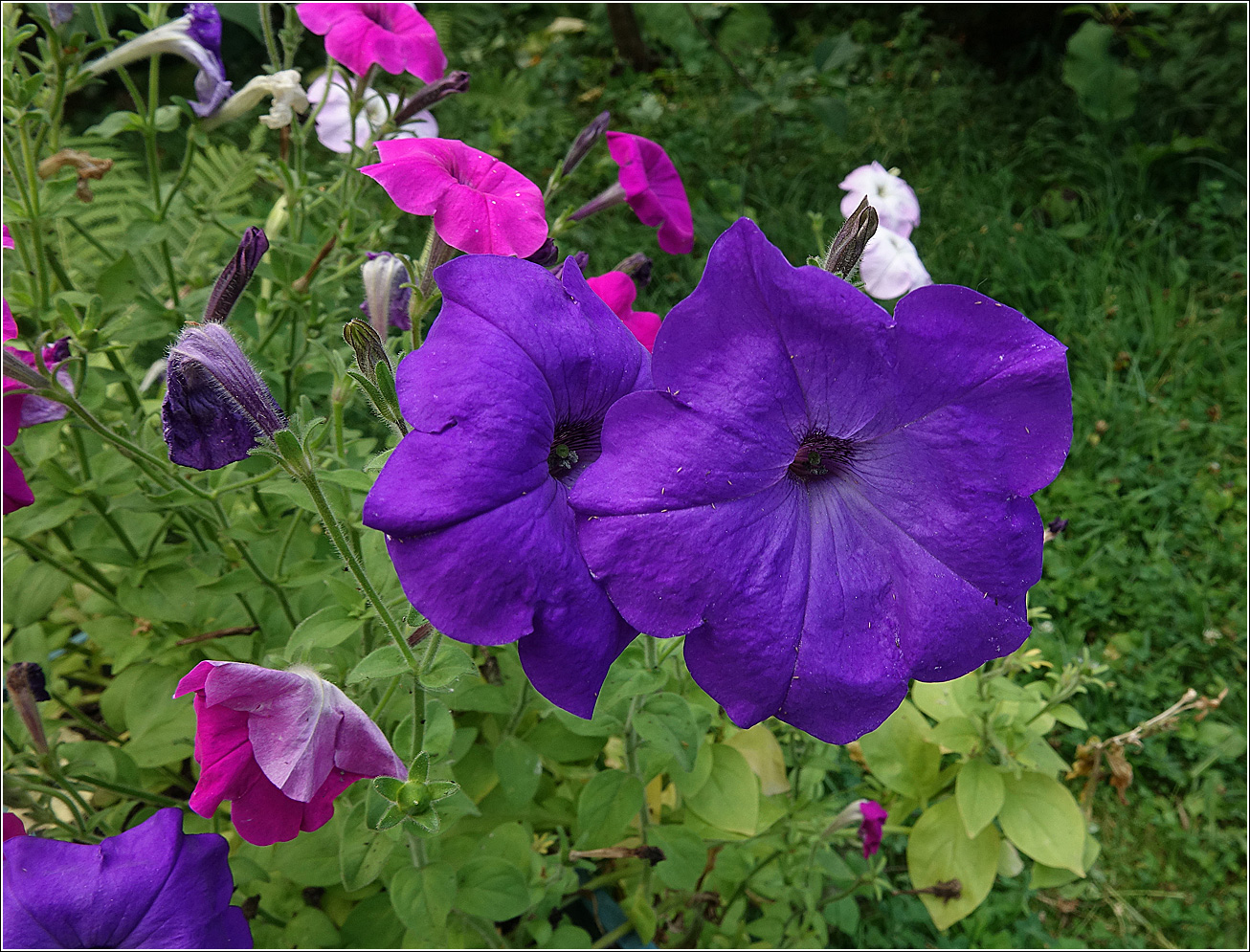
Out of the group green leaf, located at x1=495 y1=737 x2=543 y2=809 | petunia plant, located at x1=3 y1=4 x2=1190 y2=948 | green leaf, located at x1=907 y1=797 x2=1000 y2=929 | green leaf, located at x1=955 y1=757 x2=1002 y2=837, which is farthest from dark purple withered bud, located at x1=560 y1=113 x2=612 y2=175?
green leaf, located at x1=907 y1=797 x2=1000 y2=929

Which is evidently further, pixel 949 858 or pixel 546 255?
pixel 949 858

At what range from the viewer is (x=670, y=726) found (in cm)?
124

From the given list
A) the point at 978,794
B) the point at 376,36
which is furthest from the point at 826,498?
the point at 978,794

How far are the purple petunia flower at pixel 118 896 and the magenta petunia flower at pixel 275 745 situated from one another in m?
0.13

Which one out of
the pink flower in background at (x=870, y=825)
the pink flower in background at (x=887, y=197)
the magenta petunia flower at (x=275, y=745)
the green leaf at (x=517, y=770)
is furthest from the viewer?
the pink flower in background at (x=887, y=197)

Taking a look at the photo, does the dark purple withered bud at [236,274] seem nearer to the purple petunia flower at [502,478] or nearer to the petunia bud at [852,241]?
the purple petunia flower at [502,478]

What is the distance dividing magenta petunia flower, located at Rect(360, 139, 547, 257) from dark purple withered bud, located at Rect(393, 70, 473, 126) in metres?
0.42

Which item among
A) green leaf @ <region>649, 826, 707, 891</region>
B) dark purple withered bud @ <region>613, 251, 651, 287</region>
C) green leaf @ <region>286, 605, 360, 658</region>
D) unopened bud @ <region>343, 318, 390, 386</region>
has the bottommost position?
green leaf @ <region>649, 826, 707, 891</region>

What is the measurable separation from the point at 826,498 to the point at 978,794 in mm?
1291

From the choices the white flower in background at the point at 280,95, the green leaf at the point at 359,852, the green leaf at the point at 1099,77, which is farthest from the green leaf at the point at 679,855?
the green leaf at the point at 1099,77

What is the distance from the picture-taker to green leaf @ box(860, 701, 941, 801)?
2049 mm

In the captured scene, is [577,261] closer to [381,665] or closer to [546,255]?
[546,255]

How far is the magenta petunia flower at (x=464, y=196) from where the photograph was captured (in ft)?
2.90

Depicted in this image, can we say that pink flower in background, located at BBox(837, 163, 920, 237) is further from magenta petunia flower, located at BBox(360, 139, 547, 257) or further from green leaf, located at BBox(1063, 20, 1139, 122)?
green leaf, located at BBox(1063, 20, 1139, 122)
